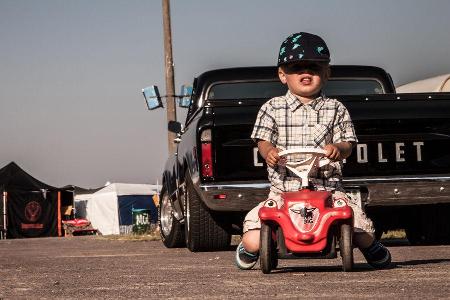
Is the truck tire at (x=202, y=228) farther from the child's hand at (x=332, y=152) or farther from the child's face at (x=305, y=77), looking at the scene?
the child's hand at (x=332, y=152)

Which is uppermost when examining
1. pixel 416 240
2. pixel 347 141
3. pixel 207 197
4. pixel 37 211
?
pixel 347 141

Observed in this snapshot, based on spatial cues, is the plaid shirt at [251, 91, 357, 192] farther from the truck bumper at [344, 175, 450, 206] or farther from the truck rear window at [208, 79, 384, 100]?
the truck rear window at [208, 79, 384, 100]

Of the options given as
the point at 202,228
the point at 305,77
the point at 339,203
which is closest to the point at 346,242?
the point at 339,203

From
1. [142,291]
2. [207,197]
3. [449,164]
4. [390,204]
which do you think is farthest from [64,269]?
[449,164]

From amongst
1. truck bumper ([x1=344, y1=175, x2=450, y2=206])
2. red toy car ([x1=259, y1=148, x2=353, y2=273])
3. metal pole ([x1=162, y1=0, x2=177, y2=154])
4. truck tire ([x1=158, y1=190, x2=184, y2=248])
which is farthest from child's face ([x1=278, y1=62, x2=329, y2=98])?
metal pole ([x1=162, y1=0, x2=177, y2=154])

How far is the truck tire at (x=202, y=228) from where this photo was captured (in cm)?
881

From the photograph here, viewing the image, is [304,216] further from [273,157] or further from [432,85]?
[432,85]

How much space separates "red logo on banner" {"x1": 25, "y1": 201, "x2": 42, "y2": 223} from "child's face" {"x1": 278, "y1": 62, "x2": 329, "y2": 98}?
31130mm

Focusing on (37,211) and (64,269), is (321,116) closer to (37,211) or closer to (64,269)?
(64,269)

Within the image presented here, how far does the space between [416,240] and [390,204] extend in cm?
146

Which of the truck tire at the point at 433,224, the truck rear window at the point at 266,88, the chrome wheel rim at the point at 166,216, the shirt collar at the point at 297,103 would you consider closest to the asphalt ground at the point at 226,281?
the shirt collar at the point at 297,103

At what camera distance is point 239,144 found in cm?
826

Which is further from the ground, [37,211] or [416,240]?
[416,240]

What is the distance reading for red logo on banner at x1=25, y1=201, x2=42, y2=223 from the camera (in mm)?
36062
